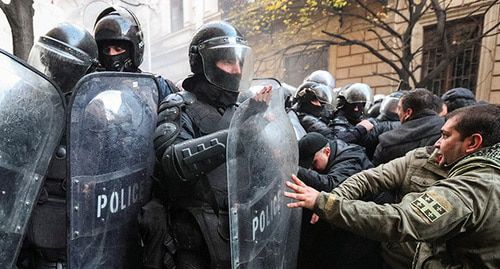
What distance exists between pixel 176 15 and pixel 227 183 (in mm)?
19052

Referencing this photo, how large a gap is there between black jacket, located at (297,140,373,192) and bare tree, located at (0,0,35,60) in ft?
10.6

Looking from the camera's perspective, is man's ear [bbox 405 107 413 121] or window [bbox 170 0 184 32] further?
window [bbox 170 0 184 32]

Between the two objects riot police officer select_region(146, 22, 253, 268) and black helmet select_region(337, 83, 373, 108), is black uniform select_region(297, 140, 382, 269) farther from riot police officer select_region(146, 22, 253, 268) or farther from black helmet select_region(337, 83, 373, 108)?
black helmet select_region(337, 83, 373, 108)

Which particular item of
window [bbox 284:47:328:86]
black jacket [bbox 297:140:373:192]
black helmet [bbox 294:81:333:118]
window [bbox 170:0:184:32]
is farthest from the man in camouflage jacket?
window [bbox 170:0:184:32]

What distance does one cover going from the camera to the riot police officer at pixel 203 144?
1.51m

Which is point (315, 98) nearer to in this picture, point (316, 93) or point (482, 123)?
point (316, 93)

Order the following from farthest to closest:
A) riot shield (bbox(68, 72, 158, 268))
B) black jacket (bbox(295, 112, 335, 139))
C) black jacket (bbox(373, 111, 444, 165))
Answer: black jacket (bbox(295, 112, 335, 139)), black jacket (bbox(373, 111, 444, 165)), riot shield (bbox(68, 72, 158, 268))

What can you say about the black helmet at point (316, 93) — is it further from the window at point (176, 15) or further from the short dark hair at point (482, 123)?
the window at point (176, 15)

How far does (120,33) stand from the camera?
2.30 meters

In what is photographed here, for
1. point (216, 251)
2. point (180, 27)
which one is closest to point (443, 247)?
point (216, 251)

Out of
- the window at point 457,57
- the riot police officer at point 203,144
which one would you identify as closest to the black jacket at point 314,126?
the riot police officer at point 203,144

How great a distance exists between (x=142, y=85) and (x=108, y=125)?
330 mm

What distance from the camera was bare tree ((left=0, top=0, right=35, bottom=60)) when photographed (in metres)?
3.52

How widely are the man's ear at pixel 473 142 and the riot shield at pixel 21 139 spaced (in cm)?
173
